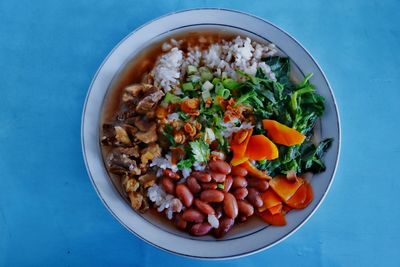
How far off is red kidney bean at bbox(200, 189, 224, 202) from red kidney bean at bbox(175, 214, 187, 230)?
0.18 m

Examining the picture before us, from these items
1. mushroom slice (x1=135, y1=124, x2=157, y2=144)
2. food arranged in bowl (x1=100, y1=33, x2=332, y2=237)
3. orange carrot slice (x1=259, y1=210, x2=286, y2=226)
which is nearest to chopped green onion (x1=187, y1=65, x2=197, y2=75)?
food arranged in bowl (x1=100, y1=33, x2=332, y2=237)

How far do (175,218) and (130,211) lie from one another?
26cm

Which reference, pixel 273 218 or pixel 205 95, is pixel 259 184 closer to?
pixel 273 218

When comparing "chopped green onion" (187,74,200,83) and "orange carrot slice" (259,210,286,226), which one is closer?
"orange carrot slice" (259,210,286,226)

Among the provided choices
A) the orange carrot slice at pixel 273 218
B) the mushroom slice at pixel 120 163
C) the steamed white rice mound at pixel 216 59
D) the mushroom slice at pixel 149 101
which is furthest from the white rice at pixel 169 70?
the orange carrot slice at pixel 273 218

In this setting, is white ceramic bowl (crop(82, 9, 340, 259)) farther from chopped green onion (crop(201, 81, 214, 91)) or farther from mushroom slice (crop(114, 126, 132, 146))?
chopped green onion (crop(201, 81, 214, 91))

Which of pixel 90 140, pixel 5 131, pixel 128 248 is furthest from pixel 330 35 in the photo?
pixel 5 131

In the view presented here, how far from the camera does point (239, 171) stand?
2414mm

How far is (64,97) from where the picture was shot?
282 cm

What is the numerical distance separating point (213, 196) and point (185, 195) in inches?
6.3

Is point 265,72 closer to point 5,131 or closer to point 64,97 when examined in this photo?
point 64,97

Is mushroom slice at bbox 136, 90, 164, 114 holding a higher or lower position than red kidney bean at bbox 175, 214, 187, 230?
higher

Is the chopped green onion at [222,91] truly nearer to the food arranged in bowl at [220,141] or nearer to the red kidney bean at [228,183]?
Result: the food arranged in bowl at [220,141]

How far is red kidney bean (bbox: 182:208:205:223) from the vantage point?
7.80ft
